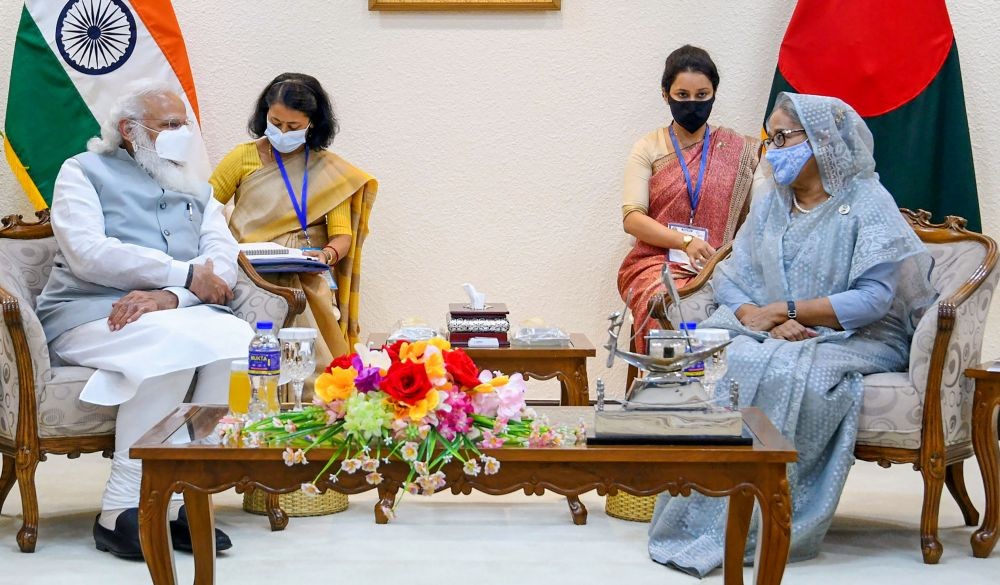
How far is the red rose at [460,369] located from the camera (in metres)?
2.29

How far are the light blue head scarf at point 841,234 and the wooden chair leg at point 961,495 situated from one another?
1.89 ft

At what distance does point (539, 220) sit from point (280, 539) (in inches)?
96.7

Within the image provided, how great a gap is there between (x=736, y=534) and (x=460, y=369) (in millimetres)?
919

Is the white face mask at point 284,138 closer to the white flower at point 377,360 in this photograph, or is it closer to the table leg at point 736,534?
the white flower at point 377,360

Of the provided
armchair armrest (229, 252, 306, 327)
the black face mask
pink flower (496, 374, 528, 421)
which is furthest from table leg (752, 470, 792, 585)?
the black face mask

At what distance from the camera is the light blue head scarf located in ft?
11.5

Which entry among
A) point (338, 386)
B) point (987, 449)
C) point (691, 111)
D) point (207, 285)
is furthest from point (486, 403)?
point (691, 111)

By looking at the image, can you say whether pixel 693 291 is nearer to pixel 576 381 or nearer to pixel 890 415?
pixel 576 381

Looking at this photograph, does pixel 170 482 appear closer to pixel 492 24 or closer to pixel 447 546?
pixel 447 546

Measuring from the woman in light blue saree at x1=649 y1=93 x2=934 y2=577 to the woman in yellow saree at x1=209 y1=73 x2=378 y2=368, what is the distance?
178 centimetres

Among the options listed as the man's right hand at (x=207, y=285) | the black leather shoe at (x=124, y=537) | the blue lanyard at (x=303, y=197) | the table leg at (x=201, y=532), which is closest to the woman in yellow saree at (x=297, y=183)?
the blue lanyard at (x=303, y=197)

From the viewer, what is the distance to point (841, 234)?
3.56 metres

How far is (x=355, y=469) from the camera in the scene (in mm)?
2217

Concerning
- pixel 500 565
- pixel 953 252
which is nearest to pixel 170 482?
pixel 500 565
